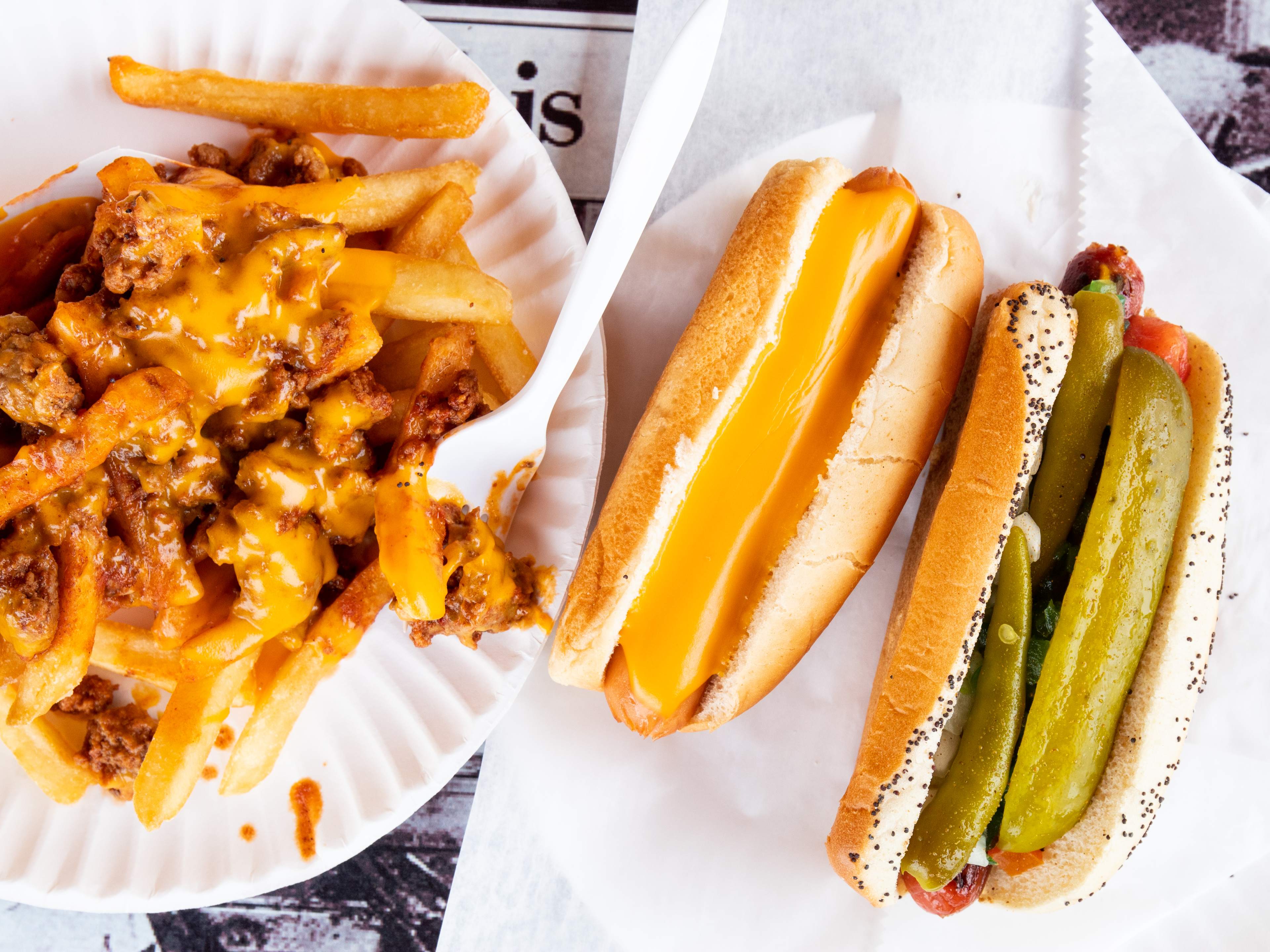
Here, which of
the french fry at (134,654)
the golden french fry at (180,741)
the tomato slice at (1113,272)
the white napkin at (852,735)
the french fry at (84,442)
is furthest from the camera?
the white napkin at (852,735)

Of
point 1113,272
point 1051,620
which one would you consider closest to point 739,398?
point 1051,620

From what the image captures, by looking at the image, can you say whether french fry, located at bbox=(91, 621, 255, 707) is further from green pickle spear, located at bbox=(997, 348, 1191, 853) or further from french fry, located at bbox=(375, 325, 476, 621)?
green pickle spear, located at bbox=(997, 348, 1191, 853)

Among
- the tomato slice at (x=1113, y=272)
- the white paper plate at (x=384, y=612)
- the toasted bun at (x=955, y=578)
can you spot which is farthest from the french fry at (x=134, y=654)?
the tomato slice at (x=1113, y=272)

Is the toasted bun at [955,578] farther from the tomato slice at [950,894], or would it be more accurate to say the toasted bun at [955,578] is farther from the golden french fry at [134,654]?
the golden french fry at [134,654]

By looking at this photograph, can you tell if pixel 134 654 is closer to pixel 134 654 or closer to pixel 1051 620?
pixel 134 654

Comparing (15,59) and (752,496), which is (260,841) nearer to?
(752,496)

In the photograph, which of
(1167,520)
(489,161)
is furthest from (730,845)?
(489,161)

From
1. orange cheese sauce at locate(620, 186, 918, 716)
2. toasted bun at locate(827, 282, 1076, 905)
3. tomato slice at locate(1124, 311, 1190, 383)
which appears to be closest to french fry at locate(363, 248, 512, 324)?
orange cheese sauce at locate(620, 186, 918, 716)
